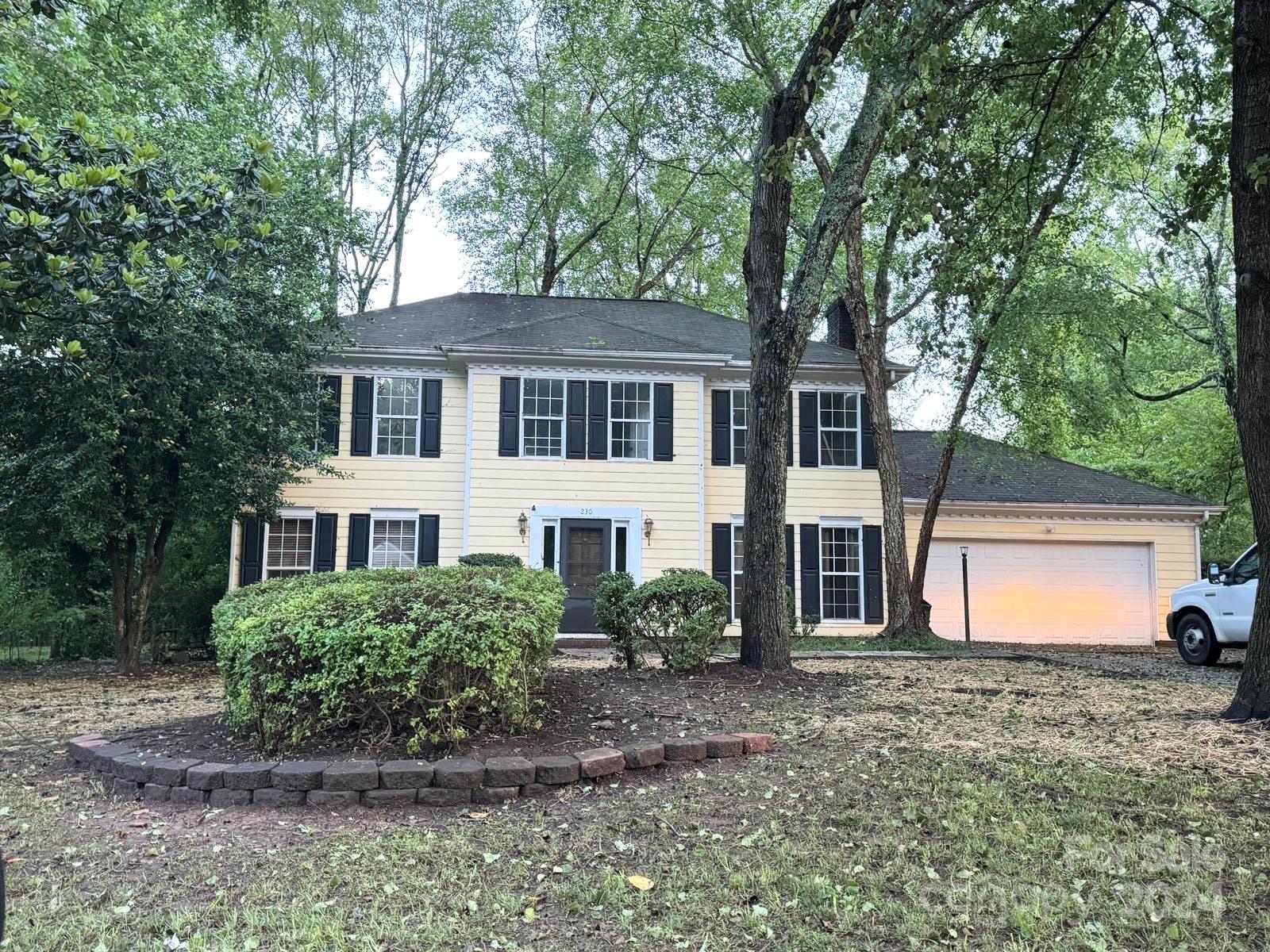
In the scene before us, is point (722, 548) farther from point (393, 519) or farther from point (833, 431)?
point (393, 519)

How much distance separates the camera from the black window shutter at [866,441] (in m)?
17.0

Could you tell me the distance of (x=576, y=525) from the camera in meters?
15.6

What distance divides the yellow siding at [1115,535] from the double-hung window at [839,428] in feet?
6.53

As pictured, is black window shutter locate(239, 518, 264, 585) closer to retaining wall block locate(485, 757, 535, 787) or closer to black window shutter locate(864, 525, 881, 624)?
black window shutter locate(864, 525, 881, 624)

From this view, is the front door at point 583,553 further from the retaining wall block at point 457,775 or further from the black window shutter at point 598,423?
the retaining wall block at point 457,775

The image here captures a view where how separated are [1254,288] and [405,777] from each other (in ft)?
21.6

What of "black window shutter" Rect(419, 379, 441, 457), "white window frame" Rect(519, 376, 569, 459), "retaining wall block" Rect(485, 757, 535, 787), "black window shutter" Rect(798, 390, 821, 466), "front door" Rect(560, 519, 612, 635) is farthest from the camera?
"black window shutter" Rect(798, 390, 821, 466)

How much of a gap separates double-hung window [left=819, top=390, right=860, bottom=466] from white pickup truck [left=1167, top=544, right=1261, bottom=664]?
6359 millimetres

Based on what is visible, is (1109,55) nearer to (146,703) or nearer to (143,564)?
(146,703)

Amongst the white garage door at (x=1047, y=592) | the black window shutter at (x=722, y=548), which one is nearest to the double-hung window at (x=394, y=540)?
the black window shutter at (x=722, y=548)

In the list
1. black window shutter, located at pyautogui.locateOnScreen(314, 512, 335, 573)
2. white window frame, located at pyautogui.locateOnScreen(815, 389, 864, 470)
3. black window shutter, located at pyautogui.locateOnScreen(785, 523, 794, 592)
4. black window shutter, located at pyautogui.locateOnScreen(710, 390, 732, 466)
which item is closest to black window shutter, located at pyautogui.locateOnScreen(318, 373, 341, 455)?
black window shutter, located at pyautogui.locateOnScreen(314, 512, 335, 573)

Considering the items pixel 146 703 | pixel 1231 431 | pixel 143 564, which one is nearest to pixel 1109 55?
pixel 146 703

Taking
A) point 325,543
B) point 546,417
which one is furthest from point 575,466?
point 325,543

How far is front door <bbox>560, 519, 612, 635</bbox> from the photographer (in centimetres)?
1552
